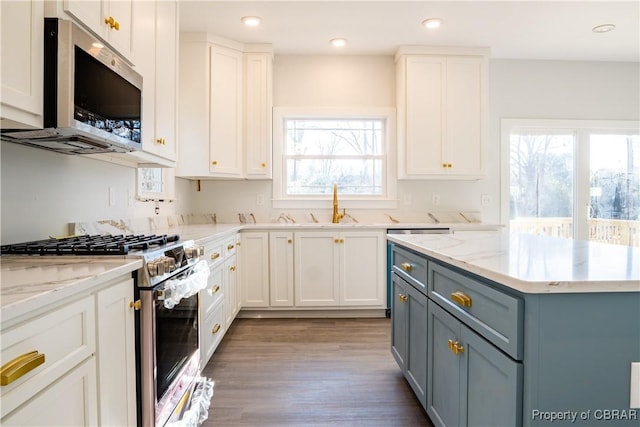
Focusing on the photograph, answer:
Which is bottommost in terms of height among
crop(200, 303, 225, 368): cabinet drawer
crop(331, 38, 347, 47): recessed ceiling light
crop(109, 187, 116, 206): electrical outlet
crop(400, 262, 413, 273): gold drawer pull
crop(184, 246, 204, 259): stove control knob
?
crop(200, 303, 225, 368): cabinet drawer

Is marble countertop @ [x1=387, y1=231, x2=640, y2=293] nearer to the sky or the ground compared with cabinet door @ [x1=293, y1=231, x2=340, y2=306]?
nearer to the sky

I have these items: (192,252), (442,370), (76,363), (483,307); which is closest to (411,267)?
(442,370)

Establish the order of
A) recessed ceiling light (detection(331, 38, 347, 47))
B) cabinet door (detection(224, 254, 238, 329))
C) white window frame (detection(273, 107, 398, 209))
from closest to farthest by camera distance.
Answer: cabinet door (detection(224, 254, 238, 329))
recessed ceiling light (detection(331, 38, 347, 47))
white window frame (detection(273, 107, 398, 209))

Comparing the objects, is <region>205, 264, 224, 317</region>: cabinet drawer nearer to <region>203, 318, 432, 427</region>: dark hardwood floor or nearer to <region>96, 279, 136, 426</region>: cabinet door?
<region>203, 318, 432, 427</region>: dark hardwood floor

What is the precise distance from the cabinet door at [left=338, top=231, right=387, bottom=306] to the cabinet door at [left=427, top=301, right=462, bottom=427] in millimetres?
1730

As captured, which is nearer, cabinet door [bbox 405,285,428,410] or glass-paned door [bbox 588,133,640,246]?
cabinet door [bbox 405,285,428,410]

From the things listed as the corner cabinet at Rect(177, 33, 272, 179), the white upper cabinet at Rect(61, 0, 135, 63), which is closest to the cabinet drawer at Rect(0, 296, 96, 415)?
the white upper cabinet at Rect(61, 0, 135, 63)

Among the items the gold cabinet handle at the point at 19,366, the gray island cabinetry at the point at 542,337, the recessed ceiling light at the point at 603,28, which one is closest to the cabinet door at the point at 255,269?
the gray island cabinetry at the point at 542,337

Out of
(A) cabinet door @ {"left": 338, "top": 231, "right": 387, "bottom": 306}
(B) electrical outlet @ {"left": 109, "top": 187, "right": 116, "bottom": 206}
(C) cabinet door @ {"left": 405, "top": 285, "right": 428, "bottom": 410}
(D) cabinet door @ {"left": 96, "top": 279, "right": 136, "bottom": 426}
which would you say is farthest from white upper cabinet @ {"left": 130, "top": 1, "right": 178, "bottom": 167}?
(A) cabinet door @ {"left": 338, "top": 231, "right": 387, "bottom": 306}

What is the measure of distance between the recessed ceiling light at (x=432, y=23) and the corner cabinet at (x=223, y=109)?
149 cm

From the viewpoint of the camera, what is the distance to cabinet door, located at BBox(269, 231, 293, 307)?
3352mm

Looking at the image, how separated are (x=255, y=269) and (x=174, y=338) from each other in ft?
5.69

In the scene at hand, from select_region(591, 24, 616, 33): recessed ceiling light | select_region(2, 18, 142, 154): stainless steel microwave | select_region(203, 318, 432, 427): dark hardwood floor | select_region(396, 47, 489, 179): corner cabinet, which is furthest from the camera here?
select_region(396, 47, 489, 179): corner cabinet

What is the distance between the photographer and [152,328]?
52.6 inches
